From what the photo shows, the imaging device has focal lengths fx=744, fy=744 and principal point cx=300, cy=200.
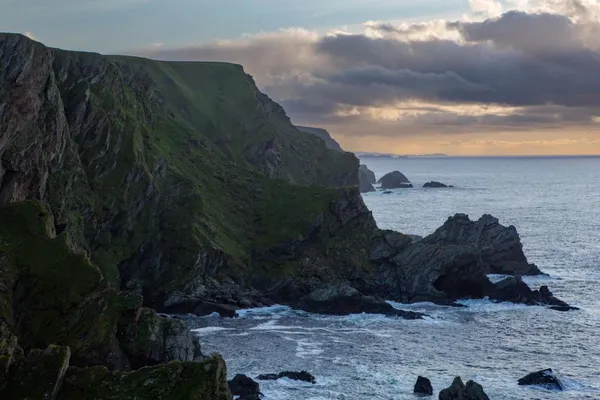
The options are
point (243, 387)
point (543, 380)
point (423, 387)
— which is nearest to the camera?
point (243, 387)

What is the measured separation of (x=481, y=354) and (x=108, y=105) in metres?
86.0

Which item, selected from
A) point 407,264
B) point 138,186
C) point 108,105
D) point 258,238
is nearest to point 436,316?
point 407,264

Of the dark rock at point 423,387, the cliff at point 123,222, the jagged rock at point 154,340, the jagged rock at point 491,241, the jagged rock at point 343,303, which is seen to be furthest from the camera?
the jagged rock at point 491,241

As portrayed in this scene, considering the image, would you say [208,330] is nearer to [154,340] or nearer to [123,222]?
[154,340]

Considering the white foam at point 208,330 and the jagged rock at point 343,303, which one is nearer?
the white foam at point 208,330

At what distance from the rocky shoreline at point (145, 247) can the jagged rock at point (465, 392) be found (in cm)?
2687

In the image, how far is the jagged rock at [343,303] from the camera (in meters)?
131

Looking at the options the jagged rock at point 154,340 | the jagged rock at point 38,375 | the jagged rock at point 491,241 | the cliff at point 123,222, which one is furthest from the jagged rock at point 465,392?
the jagged rock at point 491,241

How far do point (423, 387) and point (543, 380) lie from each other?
15.7m

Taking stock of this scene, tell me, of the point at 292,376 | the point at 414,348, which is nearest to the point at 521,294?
the point at 414,348

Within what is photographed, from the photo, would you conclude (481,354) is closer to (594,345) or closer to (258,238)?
(594,345)

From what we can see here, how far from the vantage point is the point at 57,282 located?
87.8 metres

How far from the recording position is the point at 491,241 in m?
166

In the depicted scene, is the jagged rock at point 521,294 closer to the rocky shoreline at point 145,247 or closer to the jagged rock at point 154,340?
the rocky shoreline at point 145,247
